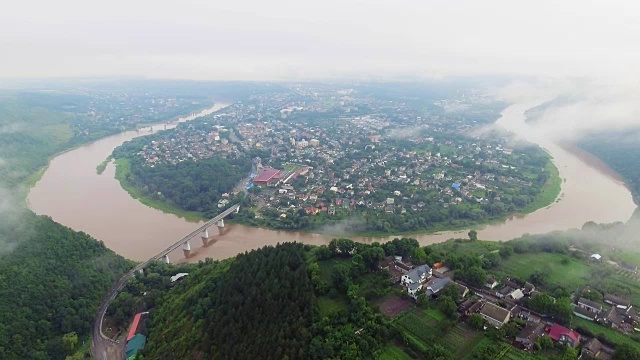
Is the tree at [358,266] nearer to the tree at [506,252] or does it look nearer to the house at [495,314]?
the house at [495,314]

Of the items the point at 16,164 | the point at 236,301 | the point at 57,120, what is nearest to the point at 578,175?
the point at 236,301

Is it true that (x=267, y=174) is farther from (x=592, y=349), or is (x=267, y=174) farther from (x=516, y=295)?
(x=592, y=349)

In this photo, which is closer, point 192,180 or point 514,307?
point 514,307

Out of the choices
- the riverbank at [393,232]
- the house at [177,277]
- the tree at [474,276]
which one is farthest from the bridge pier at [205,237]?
the tree at [474,276]

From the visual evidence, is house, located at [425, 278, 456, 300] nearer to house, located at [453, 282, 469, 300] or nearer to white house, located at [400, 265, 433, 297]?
white house, located at [400, 265, 433, 297]

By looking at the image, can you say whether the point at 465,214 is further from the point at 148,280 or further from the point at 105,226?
the point at 105,226

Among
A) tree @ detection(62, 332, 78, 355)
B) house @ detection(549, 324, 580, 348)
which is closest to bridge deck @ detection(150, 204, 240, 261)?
tree @ detection(62, 332, 78, 355)

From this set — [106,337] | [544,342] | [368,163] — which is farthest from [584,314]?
[368,163]
